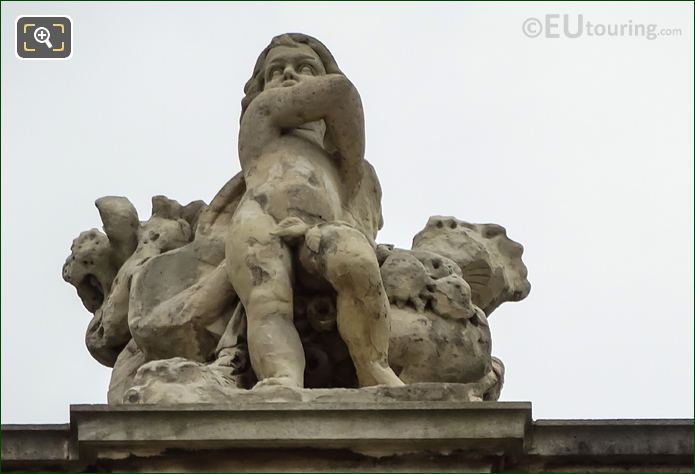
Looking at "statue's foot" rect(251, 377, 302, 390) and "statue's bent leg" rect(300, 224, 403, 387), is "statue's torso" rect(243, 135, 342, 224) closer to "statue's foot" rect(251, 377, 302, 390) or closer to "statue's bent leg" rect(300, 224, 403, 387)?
"statue's bent leg" rect(300, 224, 403, 387)

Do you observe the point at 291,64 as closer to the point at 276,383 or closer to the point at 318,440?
the point at 276,383

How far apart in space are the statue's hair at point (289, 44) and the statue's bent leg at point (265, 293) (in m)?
1.33

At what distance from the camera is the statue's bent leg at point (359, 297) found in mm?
13859

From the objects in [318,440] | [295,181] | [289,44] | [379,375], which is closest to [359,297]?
[379,375]

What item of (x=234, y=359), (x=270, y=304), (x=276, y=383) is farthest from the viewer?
(x=234, y=359)

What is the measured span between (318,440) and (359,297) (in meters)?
1.34

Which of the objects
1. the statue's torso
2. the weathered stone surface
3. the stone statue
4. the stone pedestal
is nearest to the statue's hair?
the stone statue

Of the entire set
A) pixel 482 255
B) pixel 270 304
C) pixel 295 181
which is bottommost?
pixel 270 304

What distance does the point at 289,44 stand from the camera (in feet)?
51.1

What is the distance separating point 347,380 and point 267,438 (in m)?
1.52

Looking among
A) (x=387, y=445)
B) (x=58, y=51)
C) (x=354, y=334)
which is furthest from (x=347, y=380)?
(x=58, y=51)

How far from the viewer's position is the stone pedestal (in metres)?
12.8

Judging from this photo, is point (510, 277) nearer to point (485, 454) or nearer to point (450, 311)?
point (450, 311)

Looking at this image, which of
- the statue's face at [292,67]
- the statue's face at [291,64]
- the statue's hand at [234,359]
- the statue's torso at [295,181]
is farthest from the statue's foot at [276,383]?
the statue's face at [291,64]
